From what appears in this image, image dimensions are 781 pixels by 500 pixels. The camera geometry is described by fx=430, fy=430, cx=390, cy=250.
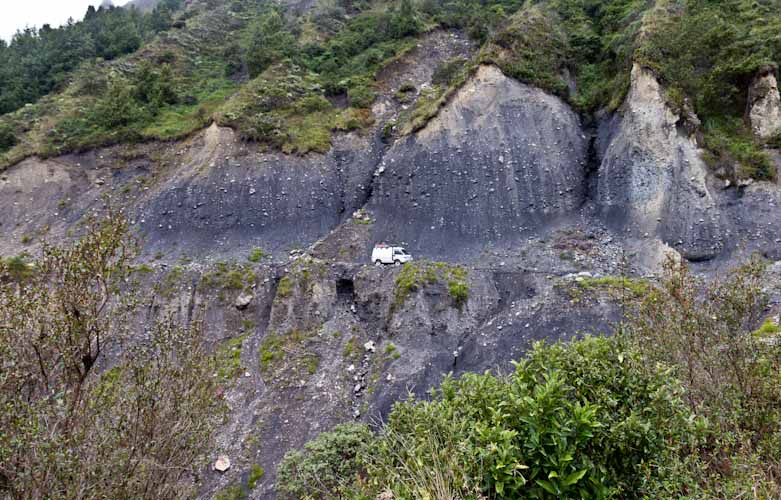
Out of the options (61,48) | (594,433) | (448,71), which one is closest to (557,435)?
(594,433)

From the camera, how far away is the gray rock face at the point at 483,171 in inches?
915

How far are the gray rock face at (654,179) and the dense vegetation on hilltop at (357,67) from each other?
3.52 feet

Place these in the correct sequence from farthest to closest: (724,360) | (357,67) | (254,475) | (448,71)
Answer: (357,67) < (448,71) < (254,475) < (724,360)

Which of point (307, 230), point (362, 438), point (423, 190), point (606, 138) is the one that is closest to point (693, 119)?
point (606, 138)

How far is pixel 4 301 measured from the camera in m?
6.36

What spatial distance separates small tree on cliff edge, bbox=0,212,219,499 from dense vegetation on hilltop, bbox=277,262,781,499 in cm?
314

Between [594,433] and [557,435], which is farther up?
[557,435]

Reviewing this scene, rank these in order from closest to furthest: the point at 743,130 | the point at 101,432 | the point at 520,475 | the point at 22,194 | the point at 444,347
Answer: the point at 520,475, the point at 101,432, the point at 444,347, the point at 743,130, the point at 22,194

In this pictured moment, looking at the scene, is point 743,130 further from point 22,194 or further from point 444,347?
point 22,194

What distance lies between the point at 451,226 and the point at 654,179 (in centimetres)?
1033

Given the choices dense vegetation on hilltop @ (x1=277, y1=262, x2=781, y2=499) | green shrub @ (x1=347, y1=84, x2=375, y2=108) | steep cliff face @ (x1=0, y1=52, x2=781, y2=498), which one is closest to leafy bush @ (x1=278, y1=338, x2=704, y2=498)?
dense vegetation on hilltop @ (x1=277, y1=262, x2=781, y2=499)

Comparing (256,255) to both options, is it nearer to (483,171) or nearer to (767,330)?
(483,171)

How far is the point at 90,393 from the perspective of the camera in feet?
21.5

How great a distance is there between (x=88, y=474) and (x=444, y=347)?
44.0 ft
